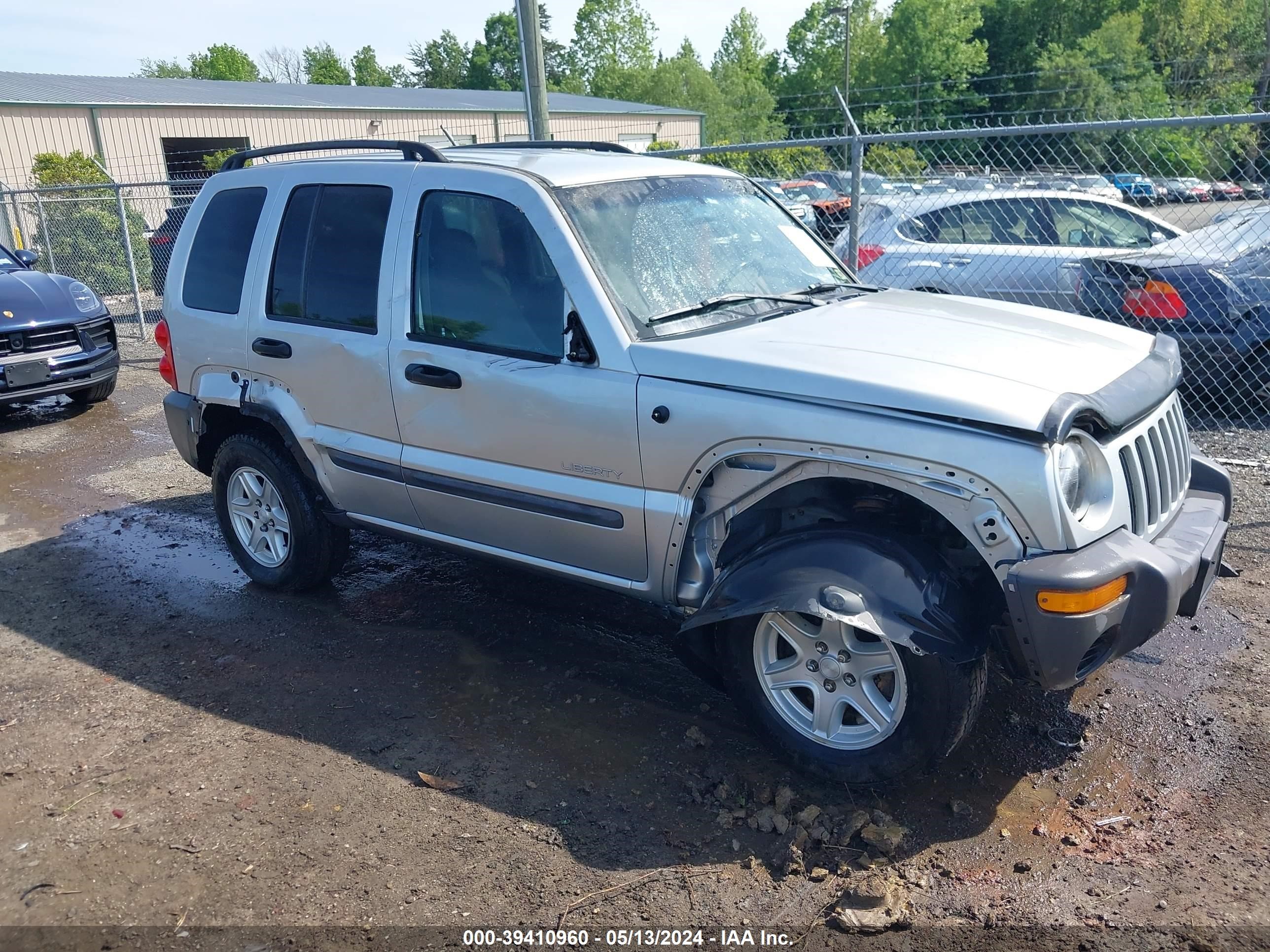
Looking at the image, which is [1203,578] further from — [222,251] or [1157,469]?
[222,251]

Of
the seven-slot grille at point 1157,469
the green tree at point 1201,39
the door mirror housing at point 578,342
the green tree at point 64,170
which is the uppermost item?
the green tree at point 1201,39

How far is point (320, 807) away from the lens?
11.3ft

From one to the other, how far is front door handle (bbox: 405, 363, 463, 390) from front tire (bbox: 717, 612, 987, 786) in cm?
144

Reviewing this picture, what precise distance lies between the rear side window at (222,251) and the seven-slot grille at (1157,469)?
154 inches

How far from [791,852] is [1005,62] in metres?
63.4

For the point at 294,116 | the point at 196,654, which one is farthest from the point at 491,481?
the point at 294,116

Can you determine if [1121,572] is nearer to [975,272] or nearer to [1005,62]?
[975,272]

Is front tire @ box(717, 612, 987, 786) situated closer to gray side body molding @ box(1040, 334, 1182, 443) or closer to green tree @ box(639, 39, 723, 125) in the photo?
gray side body molding @ box(1040, 334, 1182, 443)

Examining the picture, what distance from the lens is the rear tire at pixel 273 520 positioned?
4.94 meters

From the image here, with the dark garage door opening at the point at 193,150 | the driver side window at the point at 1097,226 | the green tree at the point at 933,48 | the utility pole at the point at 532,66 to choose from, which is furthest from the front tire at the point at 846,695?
the green tree at the point at 933,48

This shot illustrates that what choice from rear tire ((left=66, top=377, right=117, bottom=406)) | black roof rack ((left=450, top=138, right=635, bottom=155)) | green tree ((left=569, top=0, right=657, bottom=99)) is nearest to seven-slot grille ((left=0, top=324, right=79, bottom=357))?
rear tire ((left=66, top=377, right=117, bottom=406))

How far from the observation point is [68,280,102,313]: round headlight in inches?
364

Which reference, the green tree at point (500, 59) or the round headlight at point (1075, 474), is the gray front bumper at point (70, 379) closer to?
the round headlight at point (1075, 474)

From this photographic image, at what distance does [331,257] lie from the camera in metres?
4.49
